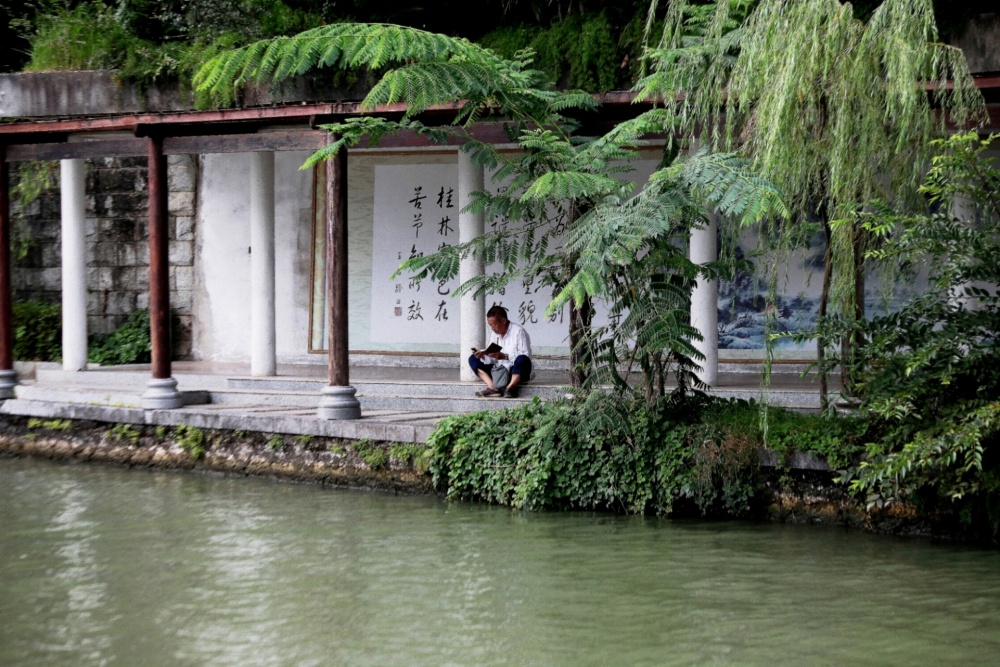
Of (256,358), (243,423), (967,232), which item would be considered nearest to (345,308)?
(243,423)

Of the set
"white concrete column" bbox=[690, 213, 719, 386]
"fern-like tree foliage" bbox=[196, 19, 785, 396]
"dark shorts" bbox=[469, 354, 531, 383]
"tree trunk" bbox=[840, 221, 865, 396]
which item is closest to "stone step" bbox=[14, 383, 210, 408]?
"dark shorts" bbox=[469, 354, 531, 383]

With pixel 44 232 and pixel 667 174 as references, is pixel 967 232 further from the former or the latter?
pixel 44 232

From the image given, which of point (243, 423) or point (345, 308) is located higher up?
point (345, 308)

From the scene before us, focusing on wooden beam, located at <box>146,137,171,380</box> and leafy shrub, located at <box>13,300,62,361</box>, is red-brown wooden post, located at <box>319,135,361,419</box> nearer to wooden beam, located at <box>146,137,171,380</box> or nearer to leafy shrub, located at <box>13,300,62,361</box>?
wooden beam, located at <box>146,137,171,380</box>

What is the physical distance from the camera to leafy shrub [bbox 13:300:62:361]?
17.3 meters

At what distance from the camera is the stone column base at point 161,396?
44.7 feet

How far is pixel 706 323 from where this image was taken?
526 inches

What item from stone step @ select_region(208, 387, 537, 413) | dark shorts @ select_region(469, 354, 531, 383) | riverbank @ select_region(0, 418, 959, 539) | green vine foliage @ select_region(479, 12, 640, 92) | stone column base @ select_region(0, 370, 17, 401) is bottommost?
riverbank @ select_region(0, 418, 959, 539)

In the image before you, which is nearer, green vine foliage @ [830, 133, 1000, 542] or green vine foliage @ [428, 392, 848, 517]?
green vine foliage @ [830, 133, 1000, 542]

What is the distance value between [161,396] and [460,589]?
20.6 ft

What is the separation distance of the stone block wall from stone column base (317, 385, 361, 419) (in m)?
6.35

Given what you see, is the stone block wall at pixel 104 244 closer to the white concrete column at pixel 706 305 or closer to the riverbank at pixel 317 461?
the riverbank at pixel 317 461

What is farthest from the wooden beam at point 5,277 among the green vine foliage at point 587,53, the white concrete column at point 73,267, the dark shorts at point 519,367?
the green vine foliage at point 587,53

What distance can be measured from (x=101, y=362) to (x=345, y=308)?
627 centimetres
